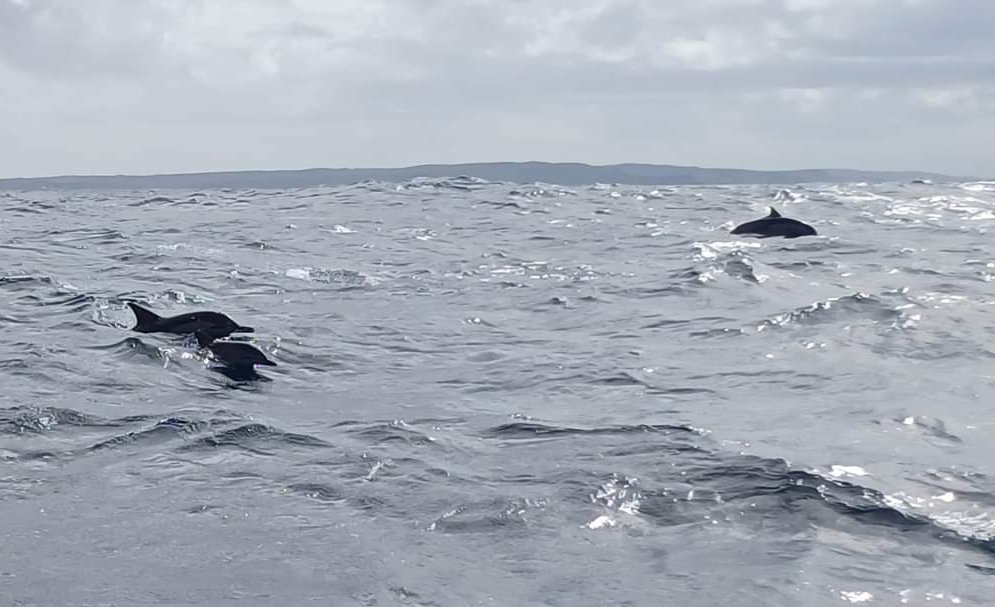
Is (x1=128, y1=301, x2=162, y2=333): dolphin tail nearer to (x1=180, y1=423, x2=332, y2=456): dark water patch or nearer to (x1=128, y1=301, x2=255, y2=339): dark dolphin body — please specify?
(x1=128, y1=301, x2=255, y2=339): dark dolphin body

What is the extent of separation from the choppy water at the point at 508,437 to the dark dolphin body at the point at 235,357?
26 cm

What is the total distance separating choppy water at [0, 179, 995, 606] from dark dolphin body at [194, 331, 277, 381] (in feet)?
0.86

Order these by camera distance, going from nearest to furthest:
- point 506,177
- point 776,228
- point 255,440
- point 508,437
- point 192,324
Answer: point 255,440 < point 508,437 < point 192,324 < point 776,228 < point 506,177

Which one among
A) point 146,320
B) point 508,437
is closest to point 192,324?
point 146,320

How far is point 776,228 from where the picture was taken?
3105 centimetres

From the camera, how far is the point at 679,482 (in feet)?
33.1

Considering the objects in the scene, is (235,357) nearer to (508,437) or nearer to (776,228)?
(508,437)

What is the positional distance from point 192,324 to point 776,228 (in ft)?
58.6

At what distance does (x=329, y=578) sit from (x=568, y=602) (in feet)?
4.62

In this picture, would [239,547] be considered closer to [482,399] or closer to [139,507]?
[139,507]

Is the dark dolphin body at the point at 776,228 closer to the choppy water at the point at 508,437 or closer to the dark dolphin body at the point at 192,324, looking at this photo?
the choppy water at the point at 508,437

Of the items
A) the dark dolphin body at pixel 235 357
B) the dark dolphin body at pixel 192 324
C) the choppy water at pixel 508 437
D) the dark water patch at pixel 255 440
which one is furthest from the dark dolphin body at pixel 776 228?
the dark water patch at pixel 255 440

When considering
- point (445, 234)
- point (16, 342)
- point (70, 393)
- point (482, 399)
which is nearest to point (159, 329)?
point (16, 342)

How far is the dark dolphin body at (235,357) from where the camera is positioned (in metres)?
14.5
